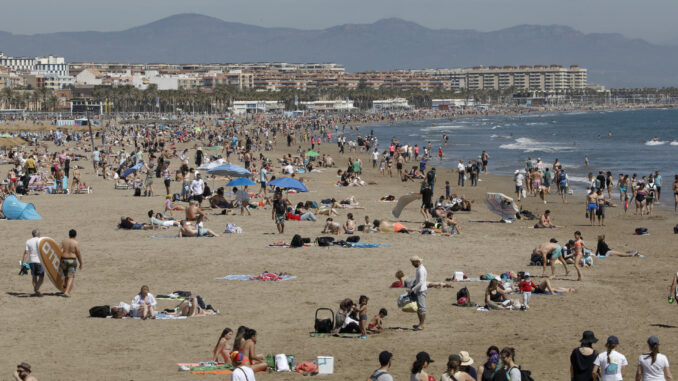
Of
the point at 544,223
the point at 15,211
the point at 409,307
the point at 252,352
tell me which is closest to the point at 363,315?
the point at 409,307

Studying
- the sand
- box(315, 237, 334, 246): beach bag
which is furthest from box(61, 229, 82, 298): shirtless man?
box(315, 237, 334, 246): beach bag

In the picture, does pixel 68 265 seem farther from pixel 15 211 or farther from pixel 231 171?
pixel 231 171

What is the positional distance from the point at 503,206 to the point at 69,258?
40.7ft

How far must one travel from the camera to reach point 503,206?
22.6m

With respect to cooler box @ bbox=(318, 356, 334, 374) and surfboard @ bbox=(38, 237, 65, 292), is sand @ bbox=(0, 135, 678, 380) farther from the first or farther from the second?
surfboard @ bbox=(38, 237, 65, 292)

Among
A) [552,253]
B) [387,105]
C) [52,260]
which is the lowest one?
[387,105]

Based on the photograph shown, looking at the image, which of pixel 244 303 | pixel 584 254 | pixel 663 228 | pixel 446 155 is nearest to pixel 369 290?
pixel 244 303

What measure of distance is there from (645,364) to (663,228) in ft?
49.3

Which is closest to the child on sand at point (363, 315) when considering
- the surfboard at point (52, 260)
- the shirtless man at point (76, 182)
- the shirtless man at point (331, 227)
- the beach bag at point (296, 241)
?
the surfboard at point (52, 260)

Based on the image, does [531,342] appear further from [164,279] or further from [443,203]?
[443,203]

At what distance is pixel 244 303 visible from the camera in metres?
13.3

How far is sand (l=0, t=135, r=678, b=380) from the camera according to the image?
34.8 feet

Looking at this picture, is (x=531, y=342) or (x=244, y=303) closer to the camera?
(x=531, y=342)

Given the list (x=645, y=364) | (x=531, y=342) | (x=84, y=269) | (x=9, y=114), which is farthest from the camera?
(x=9, y=114)
